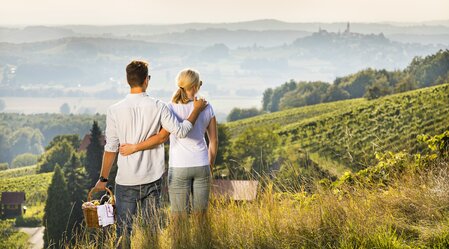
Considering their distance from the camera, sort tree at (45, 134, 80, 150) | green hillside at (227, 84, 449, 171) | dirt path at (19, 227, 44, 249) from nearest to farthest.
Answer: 1. green hillside at (227, 84, 449, 171)
2. dirt path at (19, 227, 44, 249)
3. tree at (45, 134, 80, 150)

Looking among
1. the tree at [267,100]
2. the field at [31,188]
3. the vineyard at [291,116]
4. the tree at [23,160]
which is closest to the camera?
the field at [31,188]

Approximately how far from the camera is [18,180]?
71.2 metres

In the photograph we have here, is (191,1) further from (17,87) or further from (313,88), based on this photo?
(313,88)

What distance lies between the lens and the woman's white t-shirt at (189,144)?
2797mm

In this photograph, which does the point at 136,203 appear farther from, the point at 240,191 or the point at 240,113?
the point at 240,113

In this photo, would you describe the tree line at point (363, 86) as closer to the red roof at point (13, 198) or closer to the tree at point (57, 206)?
the tree at point (57, 206)

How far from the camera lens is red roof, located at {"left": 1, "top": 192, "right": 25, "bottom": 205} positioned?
184 feet

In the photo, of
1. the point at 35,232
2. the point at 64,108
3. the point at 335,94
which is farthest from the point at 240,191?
the point at 64,108

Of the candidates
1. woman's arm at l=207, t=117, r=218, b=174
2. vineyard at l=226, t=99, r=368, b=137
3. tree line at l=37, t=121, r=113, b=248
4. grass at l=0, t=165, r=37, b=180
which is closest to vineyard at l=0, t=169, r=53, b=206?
grass at l=0, t=165, r=37, b=180

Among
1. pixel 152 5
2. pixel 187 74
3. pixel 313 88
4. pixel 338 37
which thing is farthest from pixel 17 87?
pixel 187 74

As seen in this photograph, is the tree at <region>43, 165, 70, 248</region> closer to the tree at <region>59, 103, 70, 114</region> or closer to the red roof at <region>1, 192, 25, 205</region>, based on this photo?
the red roof at <region>1, 192, 25, 205</region>

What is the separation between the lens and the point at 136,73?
2596mm

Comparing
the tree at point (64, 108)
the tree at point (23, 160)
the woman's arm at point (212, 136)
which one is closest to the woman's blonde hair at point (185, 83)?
the woman's arm at point (212, 136)

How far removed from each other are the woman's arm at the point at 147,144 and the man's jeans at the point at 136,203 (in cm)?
15
